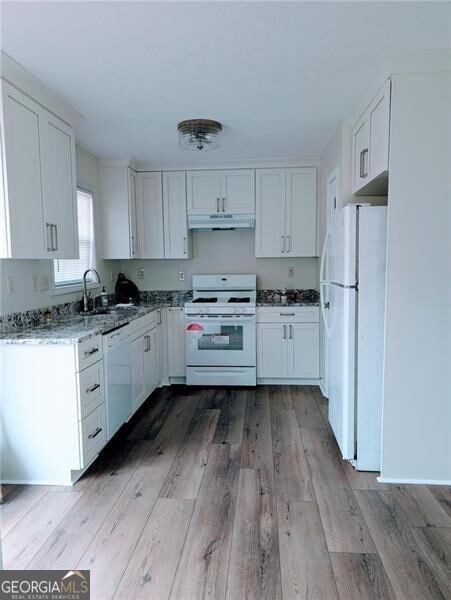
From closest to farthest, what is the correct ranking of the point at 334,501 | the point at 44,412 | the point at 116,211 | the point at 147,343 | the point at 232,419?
the point at 334,501 < the point at 44,412 < the point at 232,419 < the point at 147,343 < the point at 116,211

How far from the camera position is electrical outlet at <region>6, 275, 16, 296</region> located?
2488 mm

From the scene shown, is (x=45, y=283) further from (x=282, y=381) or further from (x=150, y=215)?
(x=282, y=381)

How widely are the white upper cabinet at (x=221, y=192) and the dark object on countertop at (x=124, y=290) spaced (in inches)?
42.2

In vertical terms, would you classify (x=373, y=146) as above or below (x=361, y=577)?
above

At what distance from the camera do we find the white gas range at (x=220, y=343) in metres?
3.92

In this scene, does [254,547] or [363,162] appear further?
[363,162]

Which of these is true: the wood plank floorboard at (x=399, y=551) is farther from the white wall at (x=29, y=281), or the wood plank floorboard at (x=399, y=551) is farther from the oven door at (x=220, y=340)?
the white wall at (x=29, y=281)

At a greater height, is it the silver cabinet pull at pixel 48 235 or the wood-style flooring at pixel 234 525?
the silver cabinet pull at pixel 48 235

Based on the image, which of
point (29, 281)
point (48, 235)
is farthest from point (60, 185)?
point (29, 281)

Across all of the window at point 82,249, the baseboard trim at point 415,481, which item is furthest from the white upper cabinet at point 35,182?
the baseboard trim at point 415,481

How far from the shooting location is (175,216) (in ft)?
13.7

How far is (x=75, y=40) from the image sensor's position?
5.97 ft

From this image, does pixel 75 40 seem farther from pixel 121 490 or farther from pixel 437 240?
pixel 121 490
